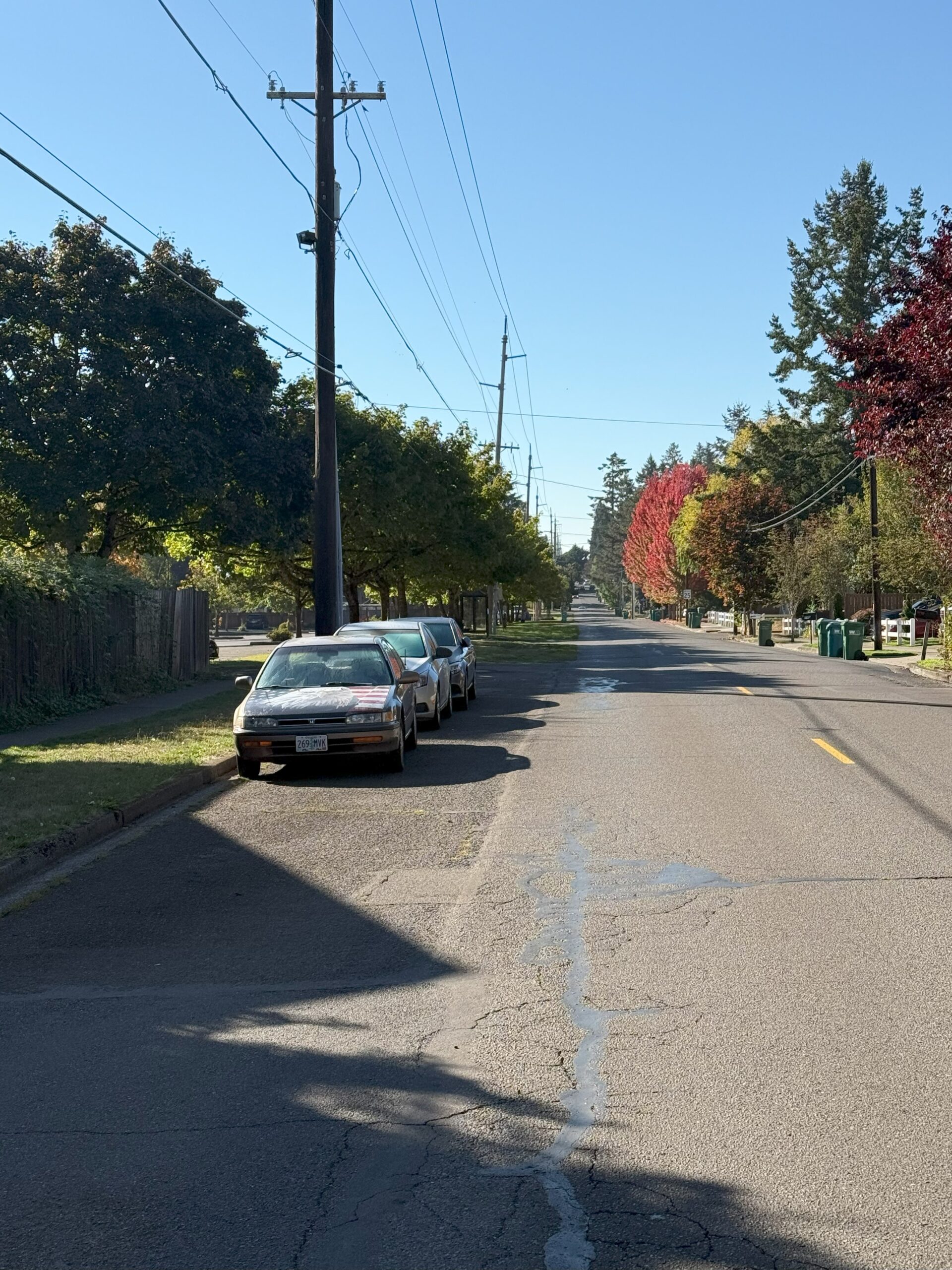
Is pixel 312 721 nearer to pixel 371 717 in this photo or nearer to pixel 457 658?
pixel 371 717

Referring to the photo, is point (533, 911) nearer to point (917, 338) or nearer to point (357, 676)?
point (357, 676)

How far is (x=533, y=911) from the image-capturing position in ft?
26.3

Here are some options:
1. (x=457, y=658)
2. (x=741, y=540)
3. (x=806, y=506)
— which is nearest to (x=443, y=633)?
(x=457, y=658)

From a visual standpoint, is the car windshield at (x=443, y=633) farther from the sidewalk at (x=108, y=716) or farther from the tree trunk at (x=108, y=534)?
the tree trunk at (x=108, y=534)

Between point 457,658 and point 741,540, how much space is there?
54.3 meters

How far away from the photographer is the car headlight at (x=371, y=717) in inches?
556

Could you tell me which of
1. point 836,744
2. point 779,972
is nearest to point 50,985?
point 779,972

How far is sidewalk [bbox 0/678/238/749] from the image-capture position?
17.7 metres

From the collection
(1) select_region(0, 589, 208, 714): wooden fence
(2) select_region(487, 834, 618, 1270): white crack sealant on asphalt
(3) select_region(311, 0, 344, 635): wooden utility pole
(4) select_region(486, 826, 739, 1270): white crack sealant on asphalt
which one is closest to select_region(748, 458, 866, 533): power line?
(1) select_region(0, 589, 208, 714): wooden fence

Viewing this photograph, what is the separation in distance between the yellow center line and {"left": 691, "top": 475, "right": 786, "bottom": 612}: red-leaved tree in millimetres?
57500

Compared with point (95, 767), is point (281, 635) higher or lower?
higher

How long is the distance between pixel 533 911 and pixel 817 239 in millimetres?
75946

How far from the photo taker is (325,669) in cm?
1565

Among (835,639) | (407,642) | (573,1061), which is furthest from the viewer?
(835,639)
